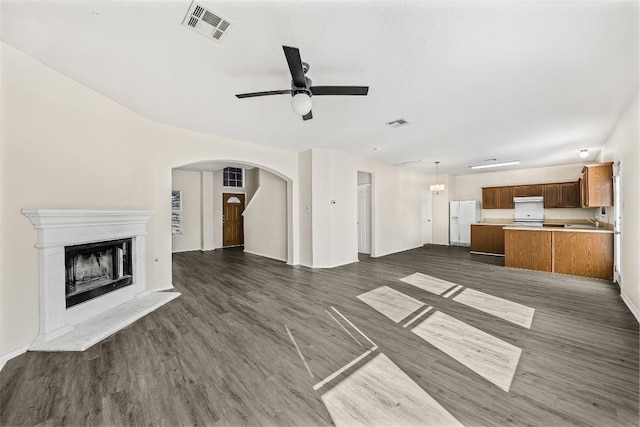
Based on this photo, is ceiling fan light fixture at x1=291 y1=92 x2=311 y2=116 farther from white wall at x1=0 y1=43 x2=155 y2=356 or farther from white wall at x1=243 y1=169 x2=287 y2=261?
white wall at x1=243 y1=169 x2=287 y2=261

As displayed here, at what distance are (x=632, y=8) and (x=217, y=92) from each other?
3699 mm

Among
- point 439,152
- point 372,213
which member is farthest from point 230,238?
point 439,152

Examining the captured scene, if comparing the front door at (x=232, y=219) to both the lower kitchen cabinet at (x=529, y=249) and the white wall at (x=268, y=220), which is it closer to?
the white wall at (x=268, y=220)

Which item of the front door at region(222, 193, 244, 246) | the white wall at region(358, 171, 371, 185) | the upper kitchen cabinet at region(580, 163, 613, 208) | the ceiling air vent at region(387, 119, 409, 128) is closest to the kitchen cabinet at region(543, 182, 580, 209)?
the upper kitchen cabinet at region(580, 163, 613, 208)

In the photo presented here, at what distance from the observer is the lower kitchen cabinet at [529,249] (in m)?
5.43

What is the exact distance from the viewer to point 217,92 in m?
3.09

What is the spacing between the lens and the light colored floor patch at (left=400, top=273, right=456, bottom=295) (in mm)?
4246

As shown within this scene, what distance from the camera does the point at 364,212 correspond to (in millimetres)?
7668

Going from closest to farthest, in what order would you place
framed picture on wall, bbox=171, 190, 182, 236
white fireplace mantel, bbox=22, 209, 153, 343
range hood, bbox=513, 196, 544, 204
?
white fireplace mantel, bbox=22, 209, 153, 343
range hood, bbox=513, 196, 544, 204
framed picture on wall, bbox=171, 190, 182, 236

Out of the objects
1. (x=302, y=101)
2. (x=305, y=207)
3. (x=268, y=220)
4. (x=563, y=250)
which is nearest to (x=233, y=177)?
(x=268, y=220)

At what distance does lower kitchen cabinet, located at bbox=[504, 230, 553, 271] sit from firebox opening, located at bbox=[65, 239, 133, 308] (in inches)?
295

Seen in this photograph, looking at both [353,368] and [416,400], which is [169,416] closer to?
[353,368]

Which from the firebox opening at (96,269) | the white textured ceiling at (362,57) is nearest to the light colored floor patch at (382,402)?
the white textured ceiling at (362,57)

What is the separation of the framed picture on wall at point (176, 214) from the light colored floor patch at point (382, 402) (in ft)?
26.0
